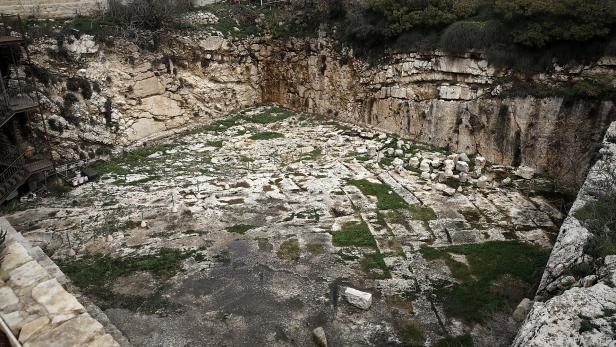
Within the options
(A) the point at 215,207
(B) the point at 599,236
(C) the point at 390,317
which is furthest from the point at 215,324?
(B) the point at 599,236

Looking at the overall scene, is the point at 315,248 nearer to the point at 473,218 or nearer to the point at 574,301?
the point at 473,218

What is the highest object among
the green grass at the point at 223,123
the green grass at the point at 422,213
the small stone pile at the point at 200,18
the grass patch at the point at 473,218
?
the small stone pile at the point at 200,18

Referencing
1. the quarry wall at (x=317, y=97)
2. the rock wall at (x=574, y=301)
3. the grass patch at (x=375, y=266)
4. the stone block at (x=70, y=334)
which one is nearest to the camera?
the rock wall at (x=574, y=301)

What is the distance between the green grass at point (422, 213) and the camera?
34.0 ft

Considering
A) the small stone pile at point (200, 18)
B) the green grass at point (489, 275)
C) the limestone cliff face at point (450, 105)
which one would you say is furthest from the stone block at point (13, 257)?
the small stone pile at point (200, 18)

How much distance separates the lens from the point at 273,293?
771cm

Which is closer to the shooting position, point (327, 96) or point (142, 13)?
point (142, 13)

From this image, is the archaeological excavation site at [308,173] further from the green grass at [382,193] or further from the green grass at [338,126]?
the green grass at [338,126]

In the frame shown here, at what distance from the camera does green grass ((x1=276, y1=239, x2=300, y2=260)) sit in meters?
Answer: 8.85

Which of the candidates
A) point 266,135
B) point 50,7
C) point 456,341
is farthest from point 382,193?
point 50,7

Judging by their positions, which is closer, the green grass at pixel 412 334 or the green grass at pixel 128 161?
the green grass at pixel 412 334

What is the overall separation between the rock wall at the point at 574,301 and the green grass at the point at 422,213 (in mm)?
4118

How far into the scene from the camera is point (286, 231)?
9805mm

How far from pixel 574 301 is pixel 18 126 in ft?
47.1
